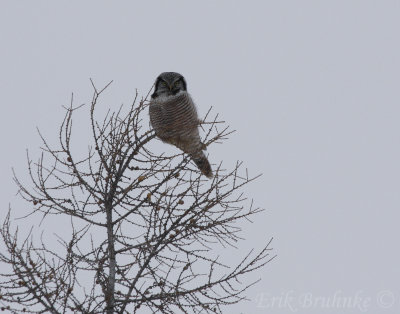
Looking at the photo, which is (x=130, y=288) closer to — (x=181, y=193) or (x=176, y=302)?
(x=176, y=302)

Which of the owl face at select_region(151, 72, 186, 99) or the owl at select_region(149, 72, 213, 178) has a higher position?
the owl face at select_region(151, 72, 186, 99)

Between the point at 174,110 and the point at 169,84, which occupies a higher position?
the point at 169,84

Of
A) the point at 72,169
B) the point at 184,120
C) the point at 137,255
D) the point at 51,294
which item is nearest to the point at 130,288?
the point at 137,255

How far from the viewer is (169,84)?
33.6ft

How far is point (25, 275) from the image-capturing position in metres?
4.85

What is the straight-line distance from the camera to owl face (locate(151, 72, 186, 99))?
403 inches

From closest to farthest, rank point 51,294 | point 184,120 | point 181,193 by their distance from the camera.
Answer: point 51,294
point 181,193
point 184,120

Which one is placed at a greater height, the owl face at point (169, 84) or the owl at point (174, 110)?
the owl face at point (169, 84)

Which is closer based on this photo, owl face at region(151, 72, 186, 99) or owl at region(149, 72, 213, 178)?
owl at region(149, 72, 213, 178)

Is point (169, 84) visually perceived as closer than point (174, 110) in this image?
No

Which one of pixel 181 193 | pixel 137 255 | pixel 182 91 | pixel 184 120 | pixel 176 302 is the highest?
pixel 182 91

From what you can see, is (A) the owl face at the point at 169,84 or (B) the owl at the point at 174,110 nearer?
(B) the owl at the point at 174,110

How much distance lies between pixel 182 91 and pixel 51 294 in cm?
599

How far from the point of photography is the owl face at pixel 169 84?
10.2m
